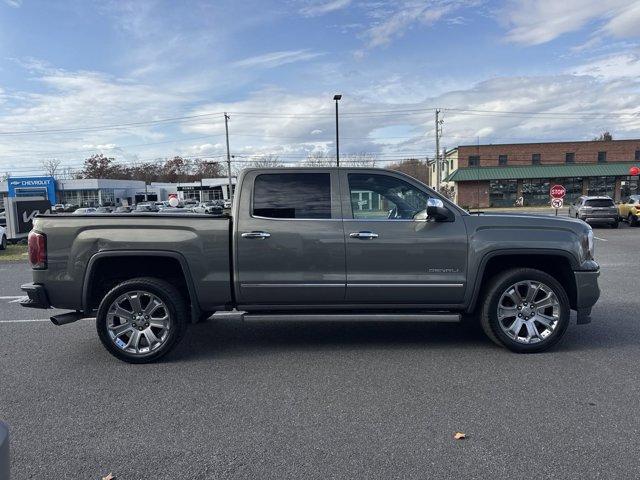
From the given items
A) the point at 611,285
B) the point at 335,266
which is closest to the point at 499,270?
the point at 335,266

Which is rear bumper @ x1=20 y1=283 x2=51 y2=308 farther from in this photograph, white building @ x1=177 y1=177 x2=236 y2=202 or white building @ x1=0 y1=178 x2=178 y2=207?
white building @ x1=177 y1=177 x2=236 y2=202

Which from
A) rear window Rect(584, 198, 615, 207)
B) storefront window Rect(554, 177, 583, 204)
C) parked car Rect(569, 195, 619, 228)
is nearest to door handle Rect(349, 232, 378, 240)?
parked car Rect(569, 195, 619, 228)

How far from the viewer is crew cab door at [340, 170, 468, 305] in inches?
196

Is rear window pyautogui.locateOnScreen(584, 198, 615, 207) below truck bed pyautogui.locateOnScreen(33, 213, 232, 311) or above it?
below

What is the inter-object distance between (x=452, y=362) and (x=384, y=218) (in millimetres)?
1560

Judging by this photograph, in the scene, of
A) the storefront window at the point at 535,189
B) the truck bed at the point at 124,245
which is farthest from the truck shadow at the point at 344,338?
the storefront window at the point at 535,189

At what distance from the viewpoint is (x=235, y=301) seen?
5113 millimetres

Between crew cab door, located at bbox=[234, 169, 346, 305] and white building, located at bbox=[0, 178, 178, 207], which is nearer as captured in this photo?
crew cab door, located at bbox=[234, 169, 346, 305]

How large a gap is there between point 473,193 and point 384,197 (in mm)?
49485

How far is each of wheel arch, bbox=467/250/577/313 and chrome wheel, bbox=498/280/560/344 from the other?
0.26 meters

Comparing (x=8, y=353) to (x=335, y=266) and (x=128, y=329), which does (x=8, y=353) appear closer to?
(x=128, y=329)

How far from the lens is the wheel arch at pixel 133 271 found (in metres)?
4.94

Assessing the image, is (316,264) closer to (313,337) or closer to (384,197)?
(384,197)

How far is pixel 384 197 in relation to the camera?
17.1 ft
